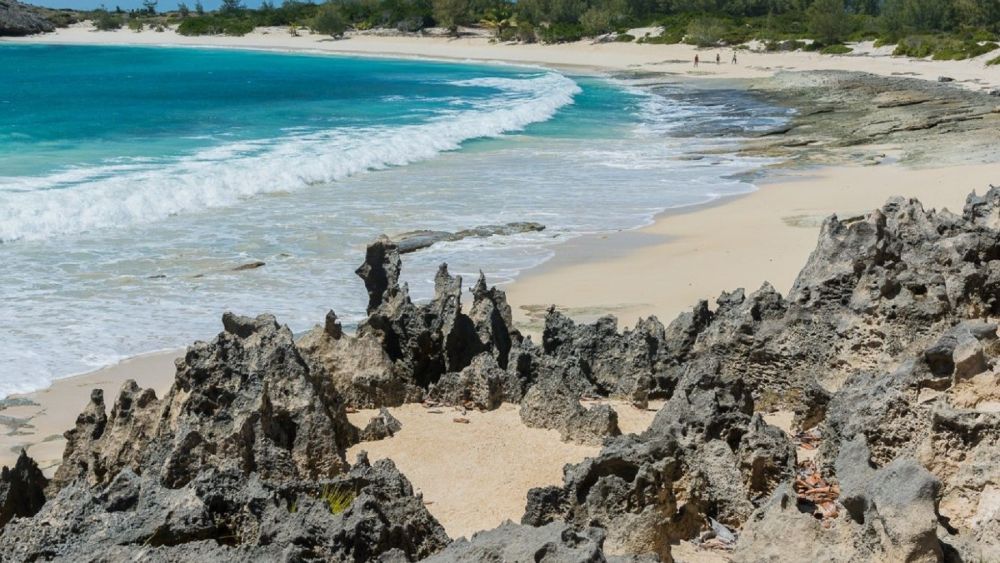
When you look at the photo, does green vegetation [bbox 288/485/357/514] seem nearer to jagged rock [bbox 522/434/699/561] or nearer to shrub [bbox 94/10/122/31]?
jagged rock [bbox 522/434/699/561]

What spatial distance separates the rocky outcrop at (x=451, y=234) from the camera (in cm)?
1480

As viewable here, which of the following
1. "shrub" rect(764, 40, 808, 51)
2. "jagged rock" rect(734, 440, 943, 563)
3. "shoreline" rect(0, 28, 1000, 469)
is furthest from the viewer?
"shrub" rect(764, 40, 808, 51)

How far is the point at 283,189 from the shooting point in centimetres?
2094

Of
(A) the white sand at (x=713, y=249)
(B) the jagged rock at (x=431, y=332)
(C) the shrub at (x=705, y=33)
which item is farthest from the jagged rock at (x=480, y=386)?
(C) the shrub at (x=705, y=33)

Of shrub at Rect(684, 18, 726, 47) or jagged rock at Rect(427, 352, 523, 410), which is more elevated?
shrub at Rect(684, 18, 726, 47)

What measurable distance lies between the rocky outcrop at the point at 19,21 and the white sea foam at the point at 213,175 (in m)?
87.3

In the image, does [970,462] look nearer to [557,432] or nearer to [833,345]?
[833,345]

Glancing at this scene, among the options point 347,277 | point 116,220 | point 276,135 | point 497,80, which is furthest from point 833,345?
point 497,80

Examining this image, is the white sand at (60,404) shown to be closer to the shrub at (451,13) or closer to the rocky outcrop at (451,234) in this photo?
the rocky outcrop at (451,234)

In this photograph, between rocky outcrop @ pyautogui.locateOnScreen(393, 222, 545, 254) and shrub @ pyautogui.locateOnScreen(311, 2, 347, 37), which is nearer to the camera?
rocky outcrop @ pyautogui.locateOnScreen(393, 222, 545, 254)

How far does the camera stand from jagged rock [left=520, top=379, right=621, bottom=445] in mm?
6211

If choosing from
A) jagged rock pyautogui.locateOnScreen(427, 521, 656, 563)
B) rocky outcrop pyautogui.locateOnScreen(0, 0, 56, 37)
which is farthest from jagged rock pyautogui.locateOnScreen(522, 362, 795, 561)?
rocky outcrop pyautogui.locateOnScreen(0, 0, 56, 37)

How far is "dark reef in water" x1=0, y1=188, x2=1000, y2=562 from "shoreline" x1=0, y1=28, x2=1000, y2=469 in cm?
220

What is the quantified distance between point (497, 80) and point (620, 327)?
4785 centimetres
